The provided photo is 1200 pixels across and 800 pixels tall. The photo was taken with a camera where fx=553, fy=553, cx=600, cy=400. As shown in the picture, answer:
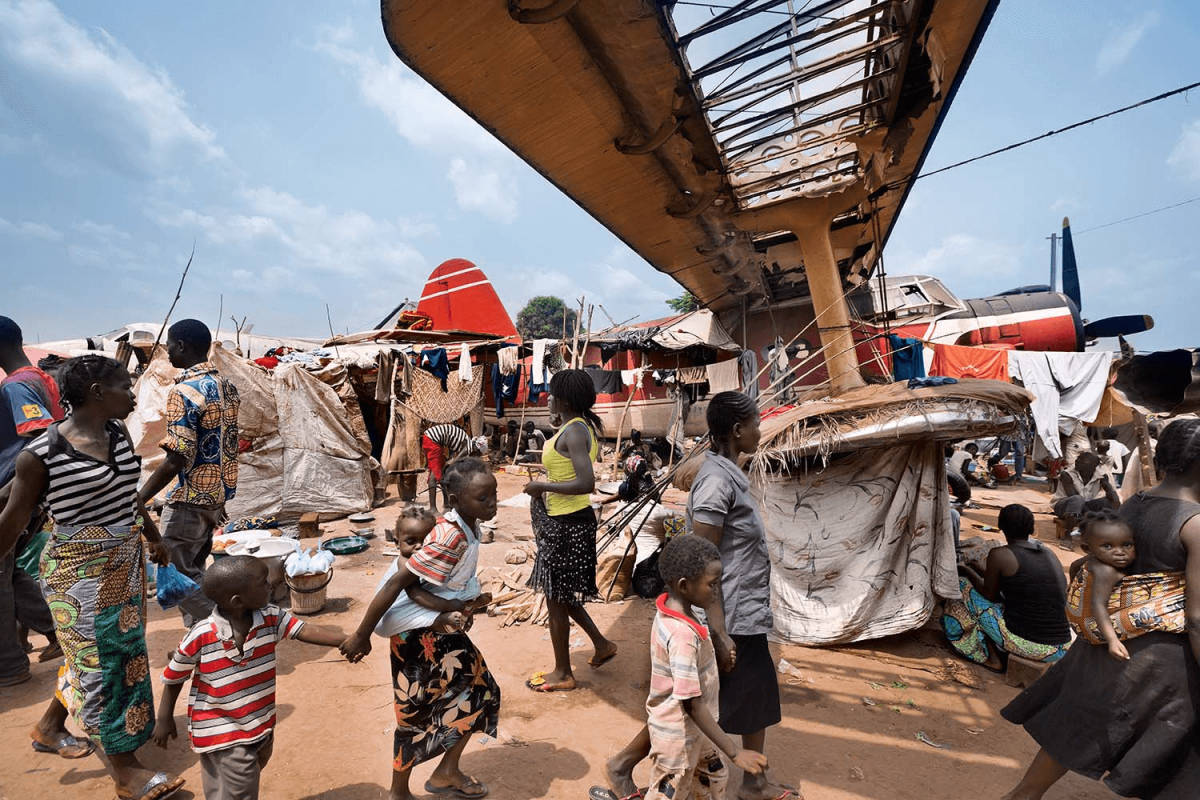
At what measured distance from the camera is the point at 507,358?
12305 millimetres

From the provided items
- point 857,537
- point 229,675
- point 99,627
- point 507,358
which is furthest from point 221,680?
point 507,358

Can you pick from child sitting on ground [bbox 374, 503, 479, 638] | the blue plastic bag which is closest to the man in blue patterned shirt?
the blue plastic bag

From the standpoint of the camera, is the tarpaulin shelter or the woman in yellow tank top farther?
the tarpaulin shelter

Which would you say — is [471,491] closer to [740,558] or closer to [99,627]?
[740,558]

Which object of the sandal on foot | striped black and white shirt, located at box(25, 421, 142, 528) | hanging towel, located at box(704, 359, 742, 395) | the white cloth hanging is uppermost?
the white cloth hanging

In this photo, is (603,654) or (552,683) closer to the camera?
(552,683)

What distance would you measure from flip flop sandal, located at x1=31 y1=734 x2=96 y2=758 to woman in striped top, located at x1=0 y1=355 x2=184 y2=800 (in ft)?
1.84

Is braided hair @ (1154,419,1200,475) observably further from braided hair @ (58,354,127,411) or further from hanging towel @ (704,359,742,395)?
hanging towel @ (704,359,742,395)

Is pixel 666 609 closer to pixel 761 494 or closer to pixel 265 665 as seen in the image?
pixel 265 665

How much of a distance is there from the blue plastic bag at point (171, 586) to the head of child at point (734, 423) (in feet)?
10.2

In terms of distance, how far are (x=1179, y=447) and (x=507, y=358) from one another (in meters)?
11.2

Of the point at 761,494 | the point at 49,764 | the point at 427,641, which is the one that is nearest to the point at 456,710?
the point at 427,641

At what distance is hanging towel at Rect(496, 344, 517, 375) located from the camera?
12.2 meters

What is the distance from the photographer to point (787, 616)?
14.3 ft
